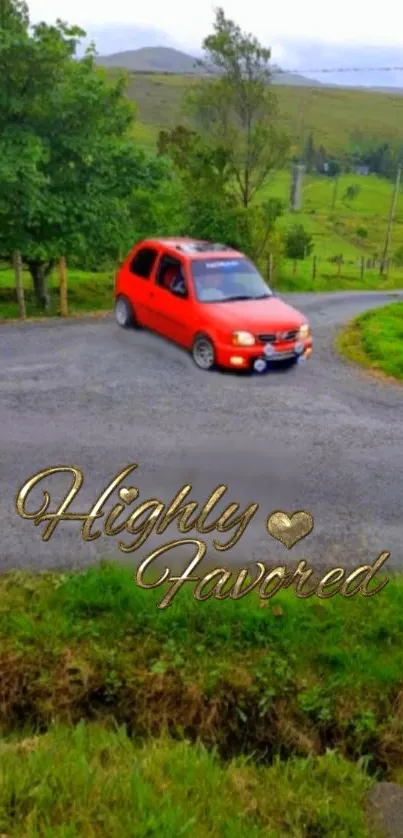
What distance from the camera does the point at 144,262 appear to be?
11.0 m

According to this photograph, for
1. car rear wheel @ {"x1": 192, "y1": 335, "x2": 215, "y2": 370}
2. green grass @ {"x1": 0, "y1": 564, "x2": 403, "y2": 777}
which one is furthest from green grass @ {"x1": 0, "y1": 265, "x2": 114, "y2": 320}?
green grass @ {"x1": 0, "y1": 564, "x2": 403, "y2": 777}

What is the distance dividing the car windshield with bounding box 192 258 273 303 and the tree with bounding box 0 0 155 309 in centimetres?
526

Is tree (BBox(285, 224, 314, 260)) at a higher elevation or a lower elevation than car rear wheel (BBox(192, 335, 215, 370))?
lower

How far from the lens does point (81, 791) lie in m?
4.46

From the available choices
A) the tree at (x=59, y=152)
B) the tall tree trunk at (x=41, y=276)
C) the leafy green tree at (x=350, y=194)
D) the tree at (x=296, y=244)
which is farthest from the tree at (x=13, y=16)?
the leafy green tree at (x=350, y=194)

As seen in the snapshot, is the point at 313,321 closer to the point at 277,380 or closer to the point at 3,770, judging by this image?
the point at 277,380

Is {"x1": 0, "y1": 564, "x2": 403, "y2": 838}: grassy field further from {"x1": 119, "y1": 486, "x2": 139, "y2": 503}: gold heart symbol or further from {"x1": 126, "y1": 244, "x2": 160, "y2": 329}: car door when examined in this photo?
{"x1": 126, "y1": 244, "x2": 160, "y2": 329}: car door

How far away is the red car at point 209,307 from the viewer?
8.81 m

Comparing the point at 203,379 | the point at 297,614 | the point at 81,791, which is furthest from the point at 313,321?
the point at 81,791

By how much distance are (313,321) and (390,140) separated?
18522 cm

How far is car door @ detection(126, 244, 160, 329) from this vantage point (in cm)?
1066

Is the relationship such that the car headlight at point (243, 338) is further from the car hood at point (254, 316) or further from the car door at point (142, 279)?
the car door at point (142, 279)

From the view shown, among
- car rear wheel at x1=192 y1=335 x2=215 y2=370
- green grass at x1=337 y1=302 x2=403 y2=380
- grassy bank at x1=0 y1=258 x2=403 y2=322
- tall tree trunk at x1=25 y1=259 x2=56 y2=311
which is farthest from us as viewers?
grassy bank at x1=0 y1=258 x2=403 y2=322

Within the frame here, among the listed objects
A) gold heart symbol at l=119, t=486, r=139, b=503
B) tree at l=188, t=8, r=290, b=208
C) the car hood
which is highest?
tree at l=188, t=8, r=290, b=208
